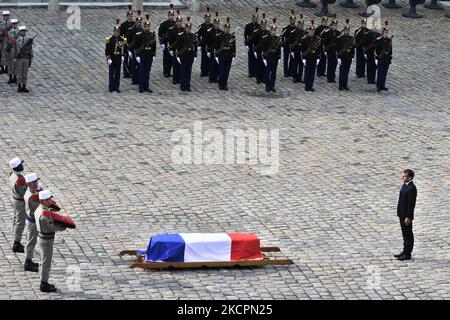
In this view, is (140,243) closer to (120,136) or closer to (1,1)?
(120,136)

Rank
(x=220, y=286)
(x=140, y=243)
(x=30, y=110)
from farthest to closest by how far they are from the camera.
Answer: (x=30, y=110) < (x=140, y=243) < (x=220, y=286)

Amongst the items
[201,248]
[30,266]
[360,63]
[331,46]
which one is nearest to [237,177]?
[201,248]

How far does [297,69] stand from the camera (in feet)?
111

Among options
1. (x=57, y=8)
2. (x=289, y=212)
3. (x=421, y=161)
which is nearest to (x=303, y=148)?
(x=421, y=161)

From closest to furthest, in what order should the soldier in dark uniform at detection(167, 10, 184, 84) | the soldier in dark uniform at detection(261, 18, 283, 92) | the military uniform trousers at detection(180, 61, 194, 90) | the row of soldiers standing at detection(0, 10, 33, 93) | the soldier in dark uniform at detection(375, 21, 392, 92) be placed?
the row of soldiers standing at detection(0, 10, 33, 93)
the military uniform trousers at detection(180, 61, 194, 90)
the soldier in dark uniform at detection(261, 18, 283, 92)
the soldier in dark uniform at detection(167, 10, 184, 84)
the soldier in dark uniform at detection(375, 21, 392, 92)

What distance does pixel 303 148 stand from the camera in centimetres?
2825

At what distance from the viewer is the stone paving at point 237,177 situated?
2088 centimetres

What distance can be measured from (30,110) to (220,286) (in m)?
10.8

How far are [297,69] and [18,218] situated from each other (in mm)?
13459

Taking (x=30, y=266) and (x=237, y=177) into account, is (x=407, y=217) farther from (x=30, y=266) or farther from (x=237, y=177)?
(x=30, y=266)

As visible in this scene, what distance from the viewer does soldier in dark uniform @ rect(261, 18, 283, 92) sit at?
3278 centimetres

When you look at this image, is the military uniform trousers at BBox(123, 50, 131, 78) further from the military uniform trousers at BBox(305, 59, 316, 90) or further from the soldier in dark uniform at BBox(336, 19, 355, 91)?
the soldier in dark uniform at BBox(336, 19, 355, 91)

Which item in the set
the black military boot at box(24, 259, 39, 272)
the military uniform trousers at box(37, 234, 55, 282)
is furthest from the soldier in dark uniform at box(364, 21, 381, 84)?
the military uniform trousers at box(37, 234, 55, 282)

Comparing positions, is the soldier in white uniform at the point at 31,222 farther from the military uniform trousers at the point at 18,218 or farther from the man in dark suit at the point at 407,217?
the man in dark suit at the point at 407,217
